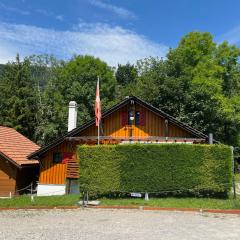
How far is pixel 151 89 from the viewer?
→ 40375 mm

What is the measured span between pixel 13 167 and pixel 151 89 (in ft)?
54.2

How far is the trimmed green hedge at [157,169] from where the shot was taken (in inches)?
883

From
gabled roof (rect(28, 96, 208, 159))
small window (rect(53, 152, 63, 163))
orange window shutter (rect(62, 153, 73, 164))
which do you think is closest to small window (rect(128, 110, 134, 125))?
gabled roof (rect(28, 96, 208, 159))

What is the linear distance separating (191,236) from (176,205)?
6.43 m

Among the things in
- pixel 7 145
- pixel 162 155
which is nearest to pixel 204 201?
pixel 162 155

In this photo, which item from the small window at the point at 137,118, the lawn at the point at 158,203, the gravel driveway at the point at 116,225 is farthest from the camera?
the small window at the point at 137,118

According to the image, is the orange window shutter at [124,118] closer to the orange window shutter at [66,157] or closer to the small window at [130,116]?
the small window at [130,116]

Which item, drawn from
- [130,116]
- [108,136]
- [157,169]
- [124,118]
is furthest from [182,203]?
[124,118]

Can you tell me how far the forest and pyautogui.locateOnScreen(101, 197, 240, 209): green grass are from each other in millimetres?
18307

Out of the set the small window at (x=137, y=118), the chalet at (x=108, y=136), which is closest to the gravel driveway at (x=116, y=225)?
the chalet at (x=108, y=136)

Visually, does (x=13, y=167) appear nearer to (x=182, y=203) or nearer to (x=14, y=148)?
(x=14, y=148)

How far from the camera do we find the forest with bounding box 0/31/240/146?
40.0 metres

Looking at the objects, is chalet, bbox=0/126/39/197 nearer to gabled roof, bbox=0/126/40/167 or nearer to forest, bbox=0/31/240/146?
gabled roof, bbox=0/126/40/167

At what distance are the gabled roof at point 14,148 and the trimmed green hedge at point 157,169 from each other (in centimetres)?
868
